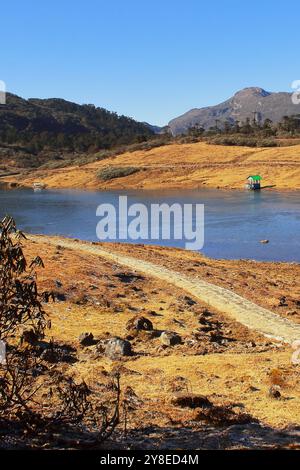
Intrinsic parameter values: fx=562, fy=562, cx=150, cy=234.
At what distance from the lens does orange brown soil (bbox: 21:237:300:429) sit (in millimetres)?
13219

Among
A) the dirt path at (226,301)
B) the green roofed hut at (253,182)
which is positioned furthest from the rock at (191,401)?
the green roofed hut at (253,182)

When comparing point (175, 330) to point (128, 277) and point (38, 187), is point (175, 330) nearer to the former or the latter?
point (128, 277)

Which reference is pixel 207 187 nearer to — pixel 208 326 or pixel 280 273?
pixel 280 273

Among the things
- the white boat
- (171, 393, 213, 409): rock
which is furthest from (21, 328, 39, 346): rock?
the white boat

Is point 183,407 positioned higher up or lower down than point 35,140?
lower down

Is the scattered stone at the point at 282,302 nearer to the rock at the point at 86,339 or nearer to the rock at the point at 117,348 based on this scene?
the rock at the point at 117,348

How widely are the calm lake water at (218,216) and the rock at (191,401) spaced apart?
26831 mm

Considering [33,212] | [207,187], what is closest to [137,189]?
[207,187]

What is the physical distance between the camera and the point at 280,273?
32125 mm

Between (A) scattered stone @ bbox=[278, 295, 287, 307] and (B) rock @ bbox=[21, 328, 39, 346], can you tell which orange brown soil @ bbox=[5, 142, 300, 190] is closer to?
(A) scattered stone @ bbox=[278, 295, 287, 307]

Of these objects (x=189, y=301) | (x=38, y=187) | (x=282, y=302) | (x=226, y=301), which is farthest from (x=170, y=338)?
(x=38, y=187)

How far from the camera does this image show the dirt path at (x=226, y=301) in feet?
64.6

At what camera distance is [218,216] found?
60.3m
